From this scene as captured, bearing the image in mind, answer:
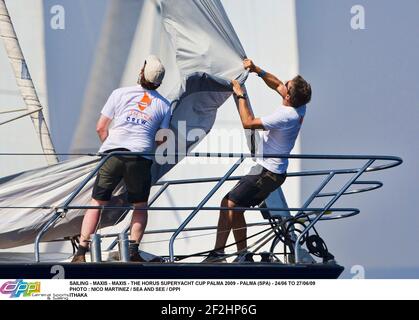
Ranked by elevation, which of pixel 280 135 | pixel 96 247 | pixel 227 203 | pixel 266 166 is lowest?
pixel 96 247

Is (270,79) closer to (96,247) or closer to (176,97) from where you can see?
(176,97)

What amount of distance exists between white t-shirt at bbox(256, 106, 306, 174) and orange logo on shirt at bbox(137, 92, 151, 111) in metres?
0.49

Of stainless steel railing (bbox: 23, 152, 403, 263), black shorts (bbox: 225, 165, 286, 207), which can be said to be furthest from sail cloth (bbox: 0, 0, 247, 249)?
black shorts (bbox: 225, 165, 286, 207)

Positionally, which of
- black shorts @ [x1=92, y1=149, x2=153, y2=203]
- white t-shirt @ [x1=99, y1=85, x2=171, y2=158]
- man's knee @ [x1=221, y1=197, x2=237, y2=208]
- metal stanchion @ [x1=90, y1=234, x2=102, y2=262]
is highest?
white t-shirt @ [x1=99, y1=85, x2=171, y2=158]

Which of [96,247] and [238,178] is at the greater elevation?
[238,178]

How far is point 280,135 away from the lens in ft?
21.1

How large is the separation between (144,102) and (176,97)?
32cm

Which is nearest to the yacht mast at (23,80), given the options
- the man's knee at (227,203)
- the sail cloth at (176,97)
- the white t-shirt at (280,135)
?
the sail cloth at (176,97)

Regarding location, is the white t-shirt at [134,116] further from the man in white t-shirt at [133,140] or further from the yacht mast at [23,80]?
the yacht mast at [23,80]

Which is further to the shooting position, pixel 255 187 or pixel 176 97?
pixel 176 97

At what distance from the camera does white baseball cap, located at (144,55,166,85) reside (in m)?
6.23

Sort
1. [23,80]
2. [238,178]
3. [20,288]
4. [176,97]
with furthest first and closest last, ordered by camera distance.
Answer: [23,80], [238,178], [176,97], [20,288]

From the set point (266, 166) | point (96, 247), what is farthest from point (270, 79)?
point (96, 247)

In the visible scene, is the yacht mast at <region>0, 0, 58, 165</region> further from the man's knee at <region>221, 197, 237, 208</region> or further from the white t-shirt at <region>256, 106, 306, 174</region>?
the white t-shirt at <region>256, 106, 306, 174</region>
